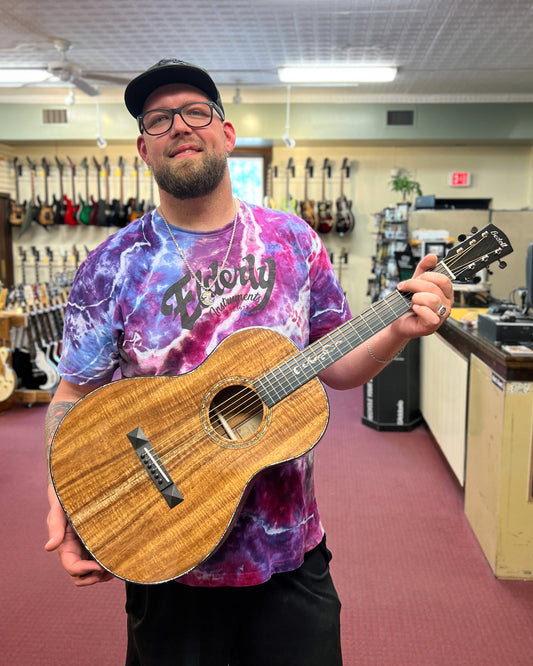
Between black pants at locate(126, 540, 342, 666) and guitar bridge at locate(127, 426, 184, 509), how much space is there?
262 millimetres

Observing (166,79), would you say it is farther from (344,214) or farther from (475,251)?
(344,214)

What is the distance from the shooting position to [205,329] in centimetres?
115

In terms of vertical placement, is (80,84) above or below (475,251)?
above

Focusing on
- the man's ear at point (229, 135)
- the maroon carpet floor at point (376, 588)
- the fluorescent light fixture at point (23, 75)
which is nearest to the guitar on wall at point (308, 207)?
the fluorescent light fixture at point (23, 75)

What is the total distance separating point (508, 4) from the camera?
4289 mm

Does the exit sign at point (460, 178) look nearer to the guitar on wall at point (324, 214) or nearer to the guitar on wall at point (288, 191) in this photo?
the guitar on wall at point (324, 214)

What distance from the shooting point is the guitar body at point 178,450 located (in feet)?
3.19

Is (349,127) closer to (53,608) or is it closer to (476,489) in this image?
(476,489)

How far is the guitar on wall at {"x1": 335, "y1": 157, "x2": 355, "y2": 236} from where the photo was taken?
25.2ft

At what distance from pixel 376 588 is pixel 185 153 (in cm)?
213

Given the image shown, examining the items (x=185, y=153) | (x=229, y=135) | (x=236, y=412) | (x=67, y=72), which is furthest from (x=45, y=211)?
(x=236, y=412)

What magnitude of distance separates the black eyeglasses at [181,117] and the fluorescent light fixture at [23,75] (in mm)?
5147

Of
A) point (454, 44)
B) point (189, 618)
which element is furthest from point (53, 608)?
point (454, 44)

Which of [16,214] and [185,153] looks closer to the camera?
[185,153]
